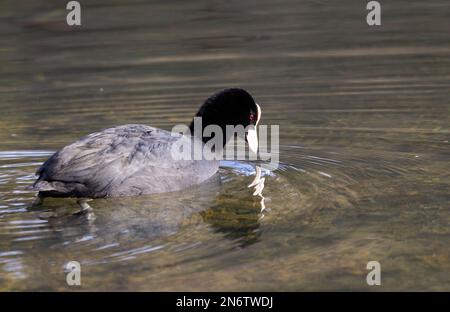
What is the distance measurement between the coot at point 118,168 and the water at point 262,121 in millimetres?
115

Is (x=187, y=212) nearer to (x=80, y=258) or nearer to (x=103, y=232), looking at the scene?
(x=103, y=232)

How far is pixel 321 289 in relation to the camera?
4.67 meters

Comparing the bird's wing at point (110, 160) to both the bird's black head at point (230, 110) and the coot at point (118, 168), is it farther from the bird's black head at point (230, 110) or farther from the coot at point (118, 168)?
the bird's black head at point (230, 110)

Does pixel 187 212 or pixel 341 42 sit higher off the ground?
pixel 341 42

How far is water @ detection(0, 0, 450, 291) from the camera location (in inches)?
197

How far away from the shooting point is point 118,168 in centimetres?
627

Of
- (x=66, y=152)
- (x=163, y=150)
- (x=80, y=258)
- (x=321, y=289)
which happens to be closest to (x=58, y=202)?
(x=66, y=152)

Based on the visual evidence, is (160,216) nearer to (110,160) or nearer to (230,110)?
(110,160)

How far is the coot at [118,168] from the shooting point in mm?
6145

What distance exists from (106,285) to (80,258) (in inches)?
16.9

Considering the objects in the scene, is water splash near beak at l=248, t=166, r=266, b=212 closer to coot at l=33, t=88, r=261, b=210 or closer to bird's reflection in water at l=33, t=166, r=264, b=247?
bird's reflection in water at l=33, t=166, r=264, b=247

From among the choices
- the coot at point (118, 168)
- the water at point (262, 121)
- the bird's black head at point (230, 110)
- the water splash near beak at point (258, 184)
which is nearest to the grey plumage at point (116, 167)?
the coot at point (118, 168)

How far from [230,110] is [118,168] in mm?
1358

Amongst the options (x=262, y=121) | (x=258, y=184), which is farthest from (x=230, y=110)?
(x=262, y=121)
